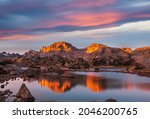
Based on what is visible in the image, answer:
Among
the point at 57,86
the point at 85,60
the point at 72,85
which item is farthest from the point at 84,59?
the point at 57,86

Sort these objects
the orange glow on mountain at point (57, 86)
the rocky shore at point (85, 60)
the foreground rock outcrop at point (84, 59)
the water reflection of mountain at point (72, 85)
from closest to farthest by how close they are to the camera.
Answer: the orange glow on mountain at point (57, 86) < the water reflection of mountain at point (72, 85) < the rocky shore at point (85, 60) < the foreground rock outcrop at point (84, 59)

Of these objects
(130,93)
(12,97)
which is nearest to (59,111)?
(12,97)

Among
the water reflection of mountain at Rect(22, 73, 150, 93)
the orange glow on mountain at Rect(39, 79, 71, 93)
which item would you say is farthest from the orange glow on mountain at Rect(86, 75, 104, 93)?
the orange glow on mountain at Rect(39, 79, 71, 93)

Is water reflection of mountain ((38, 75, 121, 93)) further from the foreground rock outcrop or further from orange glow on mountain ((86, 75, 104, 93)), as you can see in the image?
the foreground rock outcrop

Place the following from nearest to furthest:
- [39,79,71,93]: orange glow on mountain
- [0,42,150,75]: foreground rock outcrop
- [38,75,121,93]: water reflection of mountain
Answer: [39,79,71,93]: orange glow on mountain, [38,75,121,93]: water reflection of mountain, [0,42,150,75]: foreground rock outcrop

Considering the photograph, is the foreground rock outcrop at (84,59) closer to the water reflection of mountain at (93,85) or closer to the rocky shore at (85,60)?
the rocky shore at (85,60)

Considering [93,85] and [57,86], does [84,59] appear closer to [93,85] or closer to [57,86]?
[93,85]

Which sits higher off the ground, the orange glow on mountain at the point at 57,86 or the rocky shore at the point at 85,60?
the rocky shore at the point at 85,60

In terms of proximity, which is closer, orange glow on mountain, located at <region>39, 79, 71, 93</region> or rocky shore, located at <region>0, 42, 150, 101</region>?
orange glow on mountain, located at <region>39, 79, 71, 93</region>

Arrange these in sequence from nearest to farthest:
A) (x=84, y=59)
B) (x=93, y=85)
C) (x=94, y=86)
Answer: (x=94, y=86) < (x=93, y=85) < (x=84, y=59)

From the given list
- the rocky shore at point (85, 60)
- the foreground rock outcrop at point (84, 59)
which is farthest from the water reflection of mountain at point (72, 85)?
the foreground rock outcrop at point (84, 59)

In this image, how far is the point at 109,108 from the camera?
432 centimetres

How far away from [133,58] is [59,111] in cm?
1731

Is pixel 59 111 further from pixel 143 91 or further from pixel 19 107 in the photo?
pixel 143 91
